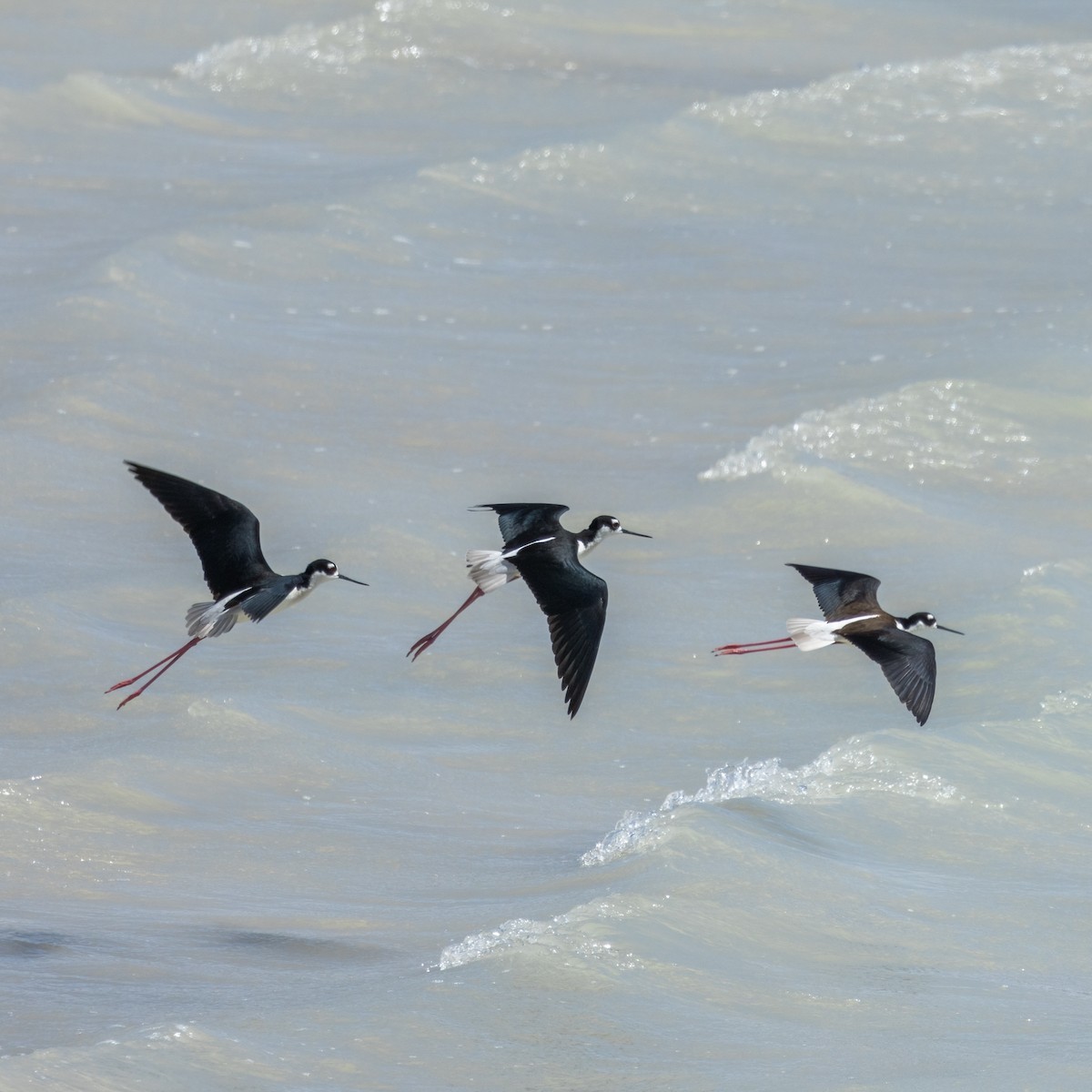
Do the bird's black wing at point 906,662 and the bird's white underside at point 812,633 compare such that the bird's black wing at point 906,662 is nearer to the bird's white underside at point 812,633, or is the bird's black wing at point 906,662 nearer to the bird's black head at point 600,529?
the bird's white underside at point 812,633

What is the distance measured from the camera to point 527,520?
380 inches

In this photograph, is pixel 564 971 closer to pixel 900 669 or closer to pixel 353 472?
pixel 900 669

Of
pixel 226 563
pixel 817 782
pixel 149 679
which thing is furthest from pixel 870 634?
pixel 149 679

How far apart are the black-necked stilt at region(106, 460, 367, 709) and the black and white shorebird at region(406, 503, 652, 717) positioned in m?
0.72

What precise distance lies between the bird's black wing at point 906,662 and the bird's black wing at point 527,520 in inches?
53.3

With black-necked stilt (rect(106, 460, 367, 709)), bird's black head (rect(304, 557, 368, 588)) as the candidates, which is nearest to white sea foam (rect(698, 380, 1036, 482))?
bird's black head (rect(304, 557, 368, 588))

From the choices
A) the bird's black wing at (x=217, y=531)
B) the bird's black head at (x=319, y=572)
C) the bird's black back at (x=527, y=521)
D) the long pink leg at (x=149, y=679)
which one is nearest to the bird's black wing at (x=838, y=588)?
the bird's black back at (x=527, y=521)

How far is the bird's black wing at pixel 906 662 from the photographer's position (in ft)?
29.2

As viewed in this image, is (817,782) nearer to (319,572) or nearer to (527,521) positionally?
(527,521)

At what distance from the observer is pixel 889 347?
680 inches

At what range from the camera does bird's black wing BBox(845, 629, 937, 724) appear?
8898 millimetres

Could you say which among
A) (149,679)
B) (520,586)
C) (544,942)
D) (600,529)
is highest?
(600,529)

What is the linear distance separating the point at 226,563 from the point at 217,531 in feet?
0.48

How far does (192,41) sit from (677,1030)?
21.0 meters
